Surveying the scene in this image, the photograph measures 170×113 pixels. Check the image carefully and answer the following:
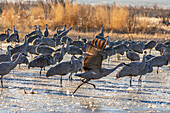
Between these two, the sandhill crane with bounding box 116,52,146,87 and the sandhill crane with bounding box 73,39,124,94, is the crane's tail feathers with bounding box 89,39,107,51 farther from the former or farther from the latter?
the sandhill crane with bounding box 116,52,146,87

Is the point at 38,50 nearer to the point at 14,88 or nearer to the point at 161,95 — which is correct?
the point at 14,88

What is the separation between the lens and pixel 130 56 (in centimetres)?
1412

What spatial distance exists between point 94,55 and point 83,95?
186 cm

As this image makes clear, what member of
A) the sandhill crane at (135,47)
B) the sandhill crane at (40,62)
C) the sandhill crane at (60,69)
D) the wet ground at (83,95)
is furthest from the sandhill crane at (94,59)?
the sandhill crane at (135,47)

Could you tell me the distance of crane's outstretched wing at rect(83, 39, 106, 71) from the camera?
23.1 feet

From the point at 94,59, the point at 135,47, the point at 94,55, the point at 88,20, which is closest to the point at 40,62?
the point at 94,59

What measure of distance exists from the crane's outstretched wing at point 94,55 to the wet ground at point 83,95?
94cm

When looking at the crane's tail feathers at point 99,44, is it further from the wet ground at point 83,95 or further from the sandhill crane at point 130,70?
the sandhill crane at point 130,70

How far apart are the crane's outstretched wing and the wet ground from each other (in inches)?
37.0

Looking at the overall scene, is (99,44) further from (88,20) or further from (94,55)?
(88,20)

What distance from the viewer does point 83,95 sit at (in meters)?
9.02

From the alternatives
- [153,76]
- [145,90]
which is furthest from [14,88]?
[153,76]

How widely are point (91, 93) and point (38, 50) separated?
20.4ft

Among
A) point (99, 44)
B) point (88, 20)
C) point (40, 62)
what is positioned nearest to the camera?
point (99, 44)
